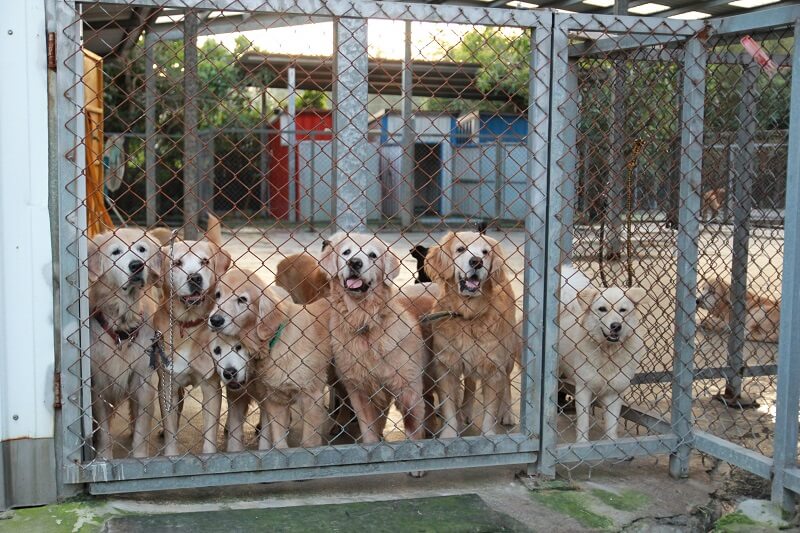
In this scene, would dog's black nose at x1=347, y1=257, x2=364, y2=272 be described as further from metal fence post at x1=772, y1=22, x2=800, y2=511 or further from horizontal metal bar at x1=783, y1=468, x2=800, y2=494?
horizontal metal bar at x1=783, y1=468, x2=800, y2=494

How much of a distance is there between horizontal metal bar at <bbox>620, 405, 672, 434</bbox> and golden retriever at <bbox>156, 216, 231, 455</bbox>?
2213mm

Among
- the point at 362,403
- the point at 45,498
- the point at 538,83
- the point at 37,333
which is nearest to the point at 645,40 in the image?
the point at 538,83

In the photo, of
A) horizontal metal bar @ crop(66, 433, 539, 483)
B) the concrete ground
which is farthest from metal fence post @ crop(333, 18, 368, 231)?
the concrete ground

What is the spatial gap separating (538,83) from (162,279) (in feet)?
6.80

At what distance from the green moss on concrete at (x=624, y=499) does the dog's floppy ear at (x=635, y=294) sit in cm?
115

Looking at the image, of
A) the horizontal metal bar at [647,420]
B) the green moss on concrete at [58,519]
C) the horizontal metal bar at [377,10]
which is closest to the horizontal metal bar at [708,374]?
the horizontal metal bar at [647,420]

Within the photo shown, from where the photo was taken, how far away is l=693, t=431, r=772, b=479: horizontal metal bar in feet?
12.9

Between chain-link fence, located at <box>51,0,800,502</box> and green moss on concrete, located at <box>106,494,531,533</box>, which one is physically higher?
chain-link fence, located at <box>51,0,800,502</box>

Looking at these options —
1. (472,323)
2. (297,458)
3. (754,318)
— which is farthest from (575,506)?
(754,318)

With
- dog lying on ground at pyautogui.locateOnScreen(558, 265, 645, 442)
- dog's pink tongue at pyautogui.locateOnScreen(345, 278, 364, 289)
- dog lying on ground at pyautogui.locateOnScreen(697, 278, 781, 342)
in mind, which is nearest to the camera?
Answer: dog's pink tongue at pyautogui.locateOnScreen(345, 278, 364, 289)

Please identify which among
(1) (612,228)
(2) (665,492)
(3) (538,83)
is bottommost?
Result: (2) (665,492)

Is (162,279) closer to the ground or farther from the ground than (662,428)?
farther from the ground

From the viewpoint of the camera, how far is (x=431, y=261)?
15.9 feet

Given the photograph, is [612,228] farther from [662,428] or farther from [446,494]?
[446,494]
